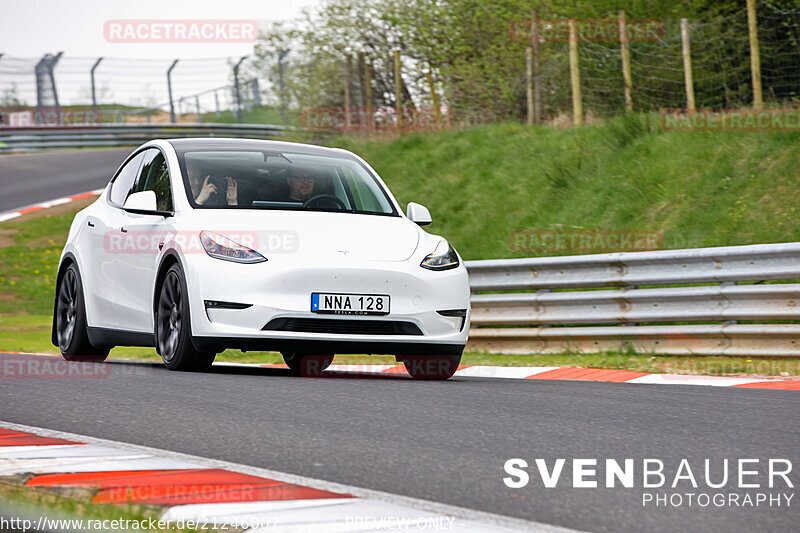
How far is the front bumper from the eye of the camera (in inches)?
290

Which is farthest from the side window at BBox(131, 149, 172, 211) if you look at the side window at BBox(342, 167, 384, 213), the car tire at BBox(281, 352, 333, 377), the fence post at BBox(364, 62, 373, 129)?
the fence post at BBox(364, 62, 373, 129)

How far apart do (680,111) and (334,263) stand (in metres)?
10.8

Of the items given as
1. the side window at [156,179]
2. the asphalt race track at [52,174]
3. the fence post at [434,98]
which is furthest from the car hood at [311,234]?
the asphalt race track at [52,174]

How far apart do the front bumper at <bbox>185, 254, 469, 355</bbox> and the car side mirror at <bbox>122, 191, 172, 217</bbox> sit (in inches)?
25.9

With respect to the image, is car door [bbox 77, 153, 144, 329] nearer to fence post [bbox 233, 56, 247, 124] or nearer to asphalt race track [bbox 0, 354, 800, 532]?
asphalt race track [bbox 0, 354, 800, 532]

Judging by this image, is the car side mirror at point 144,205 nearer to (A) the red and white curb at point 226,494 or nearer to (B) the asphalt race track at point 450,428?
(B) the asphalt race track at point 450,428

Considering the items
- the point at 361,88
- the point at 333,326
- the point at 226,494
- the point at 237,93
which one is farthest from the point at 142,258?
the point at 237,93

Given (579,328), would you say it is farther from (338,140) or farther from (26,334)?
(338,140)

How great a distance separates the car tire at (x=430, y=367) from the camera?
8289 mm

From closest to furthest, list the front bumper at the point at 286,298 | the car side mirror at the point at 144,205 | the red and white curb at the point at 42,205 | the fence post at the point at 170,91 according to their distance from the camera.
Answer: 1. the front bumper at the point at 286,298
2. the car side mirror at the point at 144,205
3. the red and white curb at the point at 42,205
4. the fence post at the point at 170,91

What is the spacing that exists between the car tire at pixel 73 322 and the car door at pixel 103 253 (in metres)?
0.14

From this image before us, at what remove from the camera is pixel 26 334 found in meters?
14.8

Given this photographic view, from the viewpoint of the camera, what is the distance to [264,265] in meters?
7.41

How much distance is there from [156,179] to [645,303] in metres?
4.48
